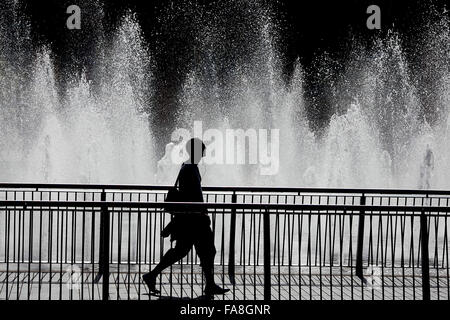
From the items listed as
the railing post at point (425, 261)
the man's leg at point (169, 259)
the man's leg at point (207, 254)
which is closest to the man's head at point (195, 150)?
the man's leg at point (207, 254)

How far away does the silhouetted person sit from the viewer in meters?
6.34

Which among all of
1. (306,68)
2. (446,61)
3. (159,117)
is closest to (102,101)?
(159,117)

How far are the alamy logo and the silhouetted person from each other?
18.3 m

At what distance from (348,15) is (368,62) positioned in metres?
2.80

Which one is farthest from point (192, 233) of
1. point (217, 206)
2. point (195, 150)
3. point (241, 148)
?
point (241, 148)

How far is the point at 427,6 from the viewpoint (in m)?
32.0

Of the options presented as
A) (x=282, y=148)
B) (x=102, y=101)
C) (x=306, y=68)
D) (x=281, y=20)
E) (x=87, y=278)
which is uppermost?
(x=281, y=20)

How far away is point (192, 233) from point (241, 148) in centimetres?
2014

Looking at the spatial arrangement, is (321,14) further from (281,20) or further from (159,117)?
(159,117)

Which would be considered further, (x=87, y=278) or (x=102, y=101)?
(x=102, y=101)

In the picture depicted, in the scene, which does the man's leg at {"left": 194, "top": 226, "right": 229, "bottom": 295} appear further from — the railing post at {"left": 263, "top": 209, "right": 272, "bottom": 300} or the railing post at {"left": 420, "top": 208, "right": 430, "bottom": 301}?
the railing post at {"left": 420, "top": 208, "right": 430, "bottom": 301}

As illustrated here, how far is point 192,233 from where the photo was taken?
6.37 meters

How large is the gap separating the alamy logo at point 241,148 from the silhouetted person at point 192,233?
1832cm

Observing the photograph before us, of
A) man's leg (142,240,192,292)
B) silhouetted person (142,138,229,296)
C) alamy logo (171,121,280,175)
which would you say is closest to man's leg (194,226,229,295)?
silhouetted person (142,138,229,296)
